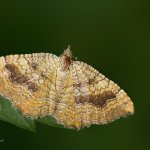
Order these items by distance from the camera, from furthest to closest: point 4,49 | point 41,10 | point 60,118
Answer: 1. point 41,10
2. point 4,49
3. point 60,118

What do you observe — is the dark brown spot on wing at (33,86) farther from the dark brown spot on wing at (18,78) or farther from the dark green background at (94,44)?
the dark green background at (94,44)

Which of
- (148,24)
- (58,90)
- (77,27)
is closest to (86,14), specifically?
(77,27)

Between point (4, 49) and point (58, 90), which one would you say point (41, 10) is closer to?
point (4, 49)

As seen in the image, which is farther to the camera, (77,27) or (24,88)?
(77,27)

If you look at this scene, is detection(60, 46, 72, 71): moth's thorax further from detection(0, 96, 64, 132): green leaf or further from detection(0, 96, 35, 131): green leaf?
detection(0, 96, 35, 131): green leaf

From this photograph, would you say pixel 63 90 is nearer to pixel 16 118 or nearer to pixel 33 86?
pixel 33 86

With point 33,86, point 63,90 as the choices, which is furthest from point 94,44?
point 33,86
